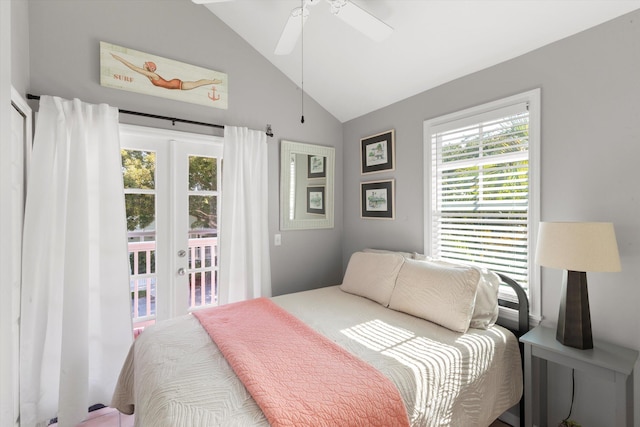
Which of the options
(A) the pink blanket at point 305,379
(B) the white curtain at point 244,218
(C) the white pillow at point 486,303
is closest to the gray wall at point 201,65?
(B) the white curtain at point 244,218

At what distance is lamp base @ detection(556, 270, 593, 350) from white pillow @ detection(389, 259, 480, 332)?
0.44 m

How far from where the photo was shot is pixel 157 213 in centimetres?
246

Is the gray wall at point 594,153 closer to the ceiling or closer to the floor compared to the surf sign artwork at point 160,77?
closer to the floor

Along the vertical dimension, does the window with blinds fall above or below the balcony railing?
above

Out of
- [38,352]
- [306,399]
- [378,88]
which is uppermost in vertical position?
[378,88]

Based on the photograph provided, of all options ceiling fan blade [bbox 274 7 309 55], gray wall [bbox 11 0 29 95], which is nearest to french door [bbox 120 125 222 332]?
gray wall [bbox 11 0 29 95]

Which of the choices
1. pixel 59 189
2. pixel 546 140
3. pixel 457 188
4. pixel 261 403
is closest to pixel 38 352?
pixel 59 189

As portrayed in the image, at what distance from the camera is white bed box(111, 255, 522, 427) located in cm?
118

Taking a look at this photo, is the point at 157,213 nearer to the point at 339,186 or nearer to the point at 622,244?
the point at 339,186

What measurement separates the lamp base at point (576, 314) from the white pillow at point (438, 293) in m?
0.44

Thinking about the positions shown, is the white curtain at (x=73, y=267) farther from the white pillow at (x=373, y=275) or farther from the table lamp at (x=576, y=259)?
the table lamp at (x=576, y=259)

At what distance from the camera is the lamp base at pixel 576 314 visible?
159 centimetres

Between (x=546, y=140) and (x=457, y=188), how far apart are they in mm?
644

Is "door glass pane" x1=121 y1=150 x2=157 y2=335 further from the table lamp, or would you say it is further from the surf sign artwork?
the table lamp
